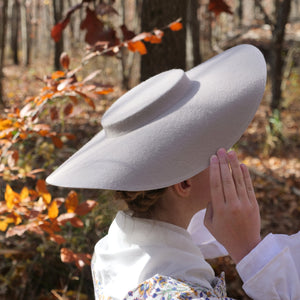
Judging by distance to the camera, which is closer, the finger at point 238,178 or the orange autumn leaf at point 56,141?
the finger at point 238,178

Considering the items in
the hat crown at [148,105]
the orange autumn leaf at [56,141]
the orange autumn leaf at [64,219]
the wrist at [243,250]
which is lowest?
the orange autumn leaf at [64,219]

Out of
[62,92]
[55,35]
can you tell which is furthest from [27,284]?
[55,35]

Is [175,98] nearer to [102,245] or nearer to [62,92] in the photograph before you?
[102,245]

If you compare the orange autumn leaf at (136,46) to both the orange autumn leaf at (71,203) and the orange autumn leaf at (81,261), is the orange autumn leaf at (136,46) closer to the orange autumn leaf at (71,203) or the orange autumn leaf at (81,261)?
the orange autumn leaf at (71,203)

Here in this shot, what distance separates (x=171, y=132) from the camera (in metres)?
1.05

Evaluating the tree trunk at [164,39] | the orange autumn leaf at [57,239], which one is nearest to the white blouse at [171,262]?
the orange autumn leaf at [57,239]

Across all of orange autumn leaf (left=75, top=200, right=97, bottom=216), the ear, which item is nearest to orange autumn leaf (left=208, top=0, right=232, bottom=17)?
orange autumn leaf (left=75, top=200, right=97, bottom=216)

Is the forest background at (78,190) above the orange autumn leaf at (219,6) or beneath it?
beneath

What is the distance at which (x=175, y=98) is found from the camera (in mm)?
1161

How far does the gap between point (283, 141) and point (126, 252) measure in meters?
5.17

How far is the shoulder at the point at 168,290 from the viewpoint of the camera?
97 centimetres

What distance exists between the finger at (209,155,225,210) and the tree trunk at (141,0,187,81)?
2.04 m

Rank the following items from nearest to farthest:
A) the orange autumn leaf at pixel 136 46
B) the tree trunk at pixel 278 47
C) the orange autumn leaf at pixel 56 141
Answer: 1. the orange autumn leaf at pixel 136 46
2. the orange autumn leaf at pixel 56 141
3. the tree trunk at pixel 278 47

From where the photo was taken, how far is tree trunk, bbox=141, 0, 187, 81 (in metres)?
2.83
